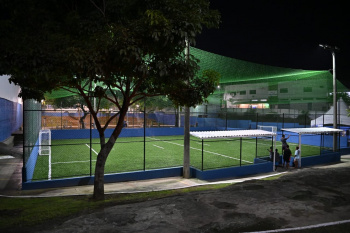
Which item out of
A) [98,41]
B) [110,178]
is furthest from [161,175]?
[98,41]

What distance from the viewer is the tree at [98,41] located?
6.99m

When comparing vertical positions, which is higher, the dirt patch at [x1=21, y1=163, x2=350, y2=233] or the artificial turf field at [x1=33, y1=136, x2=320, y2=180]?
the dirt patch at [x1=21, y1=163, x2=350, y2=233]

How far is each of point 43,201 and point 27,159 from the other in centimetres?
376

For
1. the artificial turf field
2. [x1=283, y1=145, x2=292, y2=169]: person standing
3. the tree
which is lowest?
the artificial turf field

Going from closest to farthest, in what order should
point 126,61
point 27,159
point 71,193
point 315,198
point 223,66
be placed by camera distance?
point 315,198 < point 126,61 < point 71,193 < point 27,159 < point 223,66

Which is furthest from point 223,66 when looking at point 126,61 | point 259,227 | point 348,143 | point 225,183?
point 259,227

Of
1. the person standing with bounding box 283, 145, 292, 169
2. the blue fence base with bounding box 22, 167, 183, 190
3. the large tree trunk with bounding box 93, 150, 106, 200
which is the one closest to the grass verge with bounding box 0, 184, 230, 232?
the large tree trunk with bounding box 93, 150, 106, 200

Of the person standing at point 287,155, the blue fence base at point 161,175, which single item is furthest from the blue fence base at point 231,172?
the person standing at point 287,155

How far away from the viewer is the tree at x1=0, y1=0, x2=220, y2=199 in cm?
699

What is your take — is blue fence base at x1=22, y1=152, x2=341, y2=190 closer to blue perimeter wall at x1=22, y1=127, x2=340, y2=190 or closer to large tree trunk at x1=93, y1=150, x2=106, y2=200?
blue perimeter wall at x1=22, y1=127, x2=340, y2=190

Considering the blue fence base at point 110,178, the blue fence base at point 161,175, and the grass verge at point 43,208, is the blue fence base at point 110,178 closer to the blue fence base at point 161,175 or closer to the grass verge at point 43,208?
the blue fence base at point 161,175

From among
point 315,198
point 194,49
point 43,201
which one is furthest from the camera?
point 194,49

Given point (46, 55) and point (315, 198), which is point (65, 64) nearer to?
point (46, 55)

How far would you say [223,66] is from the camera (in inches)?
847
